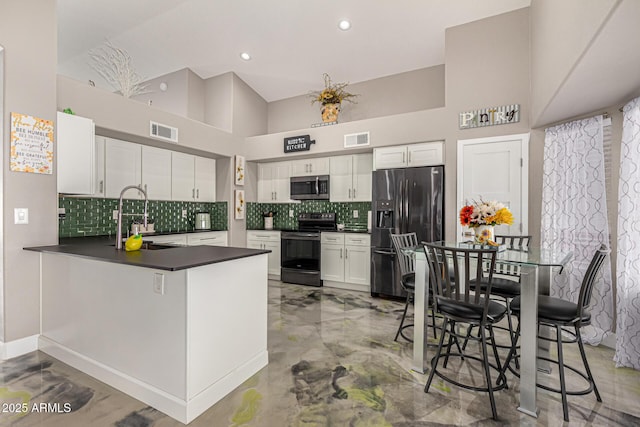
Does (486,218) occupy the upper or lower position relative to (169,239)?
upper

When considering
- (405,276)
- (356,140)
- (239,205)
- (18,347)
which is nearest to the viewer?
(18,347)

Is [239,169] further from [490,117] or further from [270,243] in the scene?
[490,117]

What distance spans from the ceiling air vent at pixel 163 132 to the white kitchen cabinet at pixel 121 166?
1.14 ft

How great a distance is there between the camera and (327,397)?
6.46 ft

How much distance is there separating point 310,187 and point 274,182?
85 cm

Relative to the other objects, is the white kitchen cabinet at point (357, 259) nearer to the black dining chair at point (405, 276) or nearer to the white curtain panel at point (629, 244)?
the black dining chair at point (405, 276)

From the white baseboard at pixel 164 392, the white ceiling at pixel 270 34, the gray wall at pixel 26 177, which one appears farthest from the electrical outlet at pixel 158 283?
the white ceiling at pixel 270 34

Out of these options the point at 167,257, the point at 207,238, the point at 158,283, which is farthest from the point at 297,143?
the point at 158,283

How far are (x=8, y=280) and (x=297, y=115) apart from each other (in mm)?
4667

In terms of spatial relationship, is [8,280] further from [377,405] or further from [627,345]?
[627,345]

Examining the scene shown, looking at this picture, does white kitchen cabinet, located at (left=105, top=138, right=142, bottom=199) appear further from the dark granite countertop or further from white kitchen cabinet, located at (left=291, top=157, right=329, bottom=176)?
white kitchen cabinet, located at (left=291, top=157, right=329, bottom=176)

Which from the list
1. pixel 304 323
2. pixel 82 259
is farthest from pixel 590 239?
pixel 82 259

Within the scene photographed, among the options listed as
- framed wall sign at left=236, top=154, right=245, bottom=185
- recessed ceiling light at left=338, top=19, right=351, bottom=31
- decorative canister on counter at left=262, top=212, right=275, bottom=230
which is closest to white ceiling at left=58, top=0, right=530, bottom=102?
recessed ceiling light at left=338, top=19, right=351, bottom=31

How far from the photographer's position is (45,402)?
1.90m
